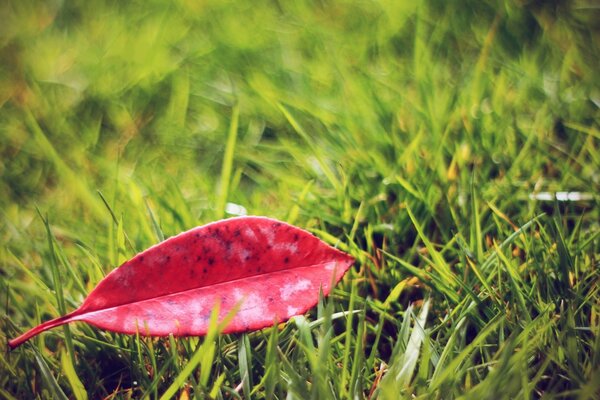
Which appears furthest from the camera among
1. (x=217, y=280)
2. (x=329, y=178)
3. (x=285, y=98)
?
(x=285, y=98)

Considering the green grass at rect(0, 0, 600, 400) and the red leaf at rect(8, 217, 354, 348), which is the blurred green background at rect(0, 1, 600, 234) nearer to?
the green grass at rect(0, 0, 600, 400)

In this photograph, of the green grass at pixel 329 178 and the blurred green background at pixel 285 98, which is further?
the blurred green background at pixel 285 98

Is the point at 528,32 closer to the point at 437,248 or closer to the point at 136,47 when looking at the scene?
the point at 437,248

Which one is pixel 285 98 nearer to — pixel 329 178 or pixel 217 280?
pixel 329 178

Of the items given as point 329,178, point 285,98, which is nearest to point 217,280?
point 329,178

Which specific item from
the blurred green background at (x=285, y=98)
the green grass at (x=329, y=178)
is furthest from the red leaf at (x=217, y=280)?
the blurred green background at (x=285, y=98)

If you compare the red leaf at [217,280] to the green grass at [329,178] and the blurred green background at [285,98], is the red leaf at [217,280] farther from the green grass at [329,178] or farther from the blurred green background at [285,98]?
the blurred green background at [285,98]
